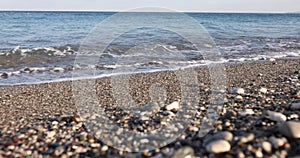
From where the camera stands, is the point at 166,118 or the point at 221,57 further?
the point at 221,57

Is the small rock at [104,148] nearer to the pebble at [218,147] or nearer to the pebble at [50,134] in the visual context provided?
the pebble at [50,134]

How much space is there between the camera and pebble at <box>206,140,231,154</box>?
2883 millimetres

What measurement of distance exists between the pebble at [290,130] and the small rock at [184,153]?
91 cm

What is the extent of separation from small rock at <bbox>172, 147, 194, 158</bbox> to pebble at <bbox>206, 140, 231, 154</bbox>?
0.16 meters

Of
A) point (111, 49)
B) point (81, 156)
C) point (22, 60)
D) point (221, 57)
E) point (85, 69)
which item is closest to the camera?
point (81, 156)

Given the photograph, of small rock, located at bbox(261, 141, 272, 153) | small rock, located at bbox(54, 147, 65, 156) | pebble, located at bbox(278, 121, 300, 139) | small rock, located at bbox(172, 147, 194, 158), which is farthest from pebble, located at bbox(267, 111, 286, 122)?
small rock, located at bbox(54, 147, 65, 156)

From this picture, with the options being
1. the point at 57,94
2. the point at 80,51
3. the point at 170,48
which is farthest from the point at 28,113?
the point at 170,48

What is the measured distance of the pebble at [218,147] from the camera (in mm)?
2883

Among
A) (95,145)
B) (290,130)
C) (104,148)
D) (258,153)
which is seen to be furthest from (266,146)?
(95,145)

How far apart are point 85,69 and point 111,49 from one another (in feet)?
14.5

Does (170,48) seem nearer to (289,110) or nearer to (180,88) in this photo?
(180,88)

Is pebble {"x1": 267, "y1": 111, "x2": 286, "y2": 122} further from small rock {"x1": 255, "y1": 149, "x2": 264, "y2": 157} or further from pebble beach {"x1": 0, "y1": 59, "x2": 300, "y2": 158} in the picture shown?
small rock {"x1": 255, "y1": 149, "x2": 264, "y2": 157}

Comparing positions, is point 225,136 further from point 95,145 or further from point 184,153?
point 95,145

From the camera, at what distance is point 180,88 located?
689 cm
